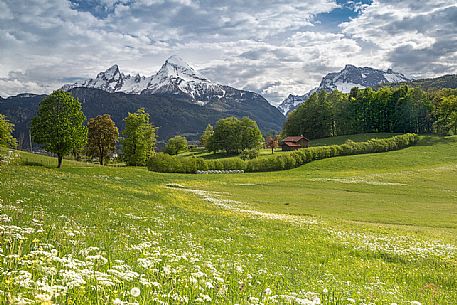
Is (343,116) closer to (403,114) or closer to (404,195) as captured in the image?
(403,114)

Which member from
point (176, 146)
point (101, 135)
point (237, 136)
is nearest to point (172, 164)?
point (101, 135)

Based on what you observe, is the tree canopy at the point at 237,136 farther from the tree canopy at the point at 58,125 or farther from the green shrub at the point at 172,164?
the tree canopy at the point at 58,125

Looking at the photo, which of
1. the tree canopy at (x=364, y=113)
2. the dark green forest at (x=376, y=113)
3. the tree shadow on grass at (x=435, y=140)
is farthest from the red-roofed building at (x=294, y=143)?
the tree shadow on grass at (x=435, y=140)

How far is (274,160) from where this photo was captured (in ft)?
362

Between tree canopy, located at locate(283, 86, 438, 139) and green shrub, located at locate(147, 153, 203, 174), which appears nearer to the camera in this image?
green shrub, located at locate(147, 153, 203, 174)

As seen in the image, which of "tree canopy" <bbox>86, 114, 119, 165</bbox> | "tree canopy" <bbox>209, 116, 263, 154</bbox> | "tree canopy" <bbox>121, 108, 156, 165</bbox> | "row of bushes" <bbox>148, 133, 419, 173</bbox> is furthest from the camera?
"tree canopy" <bbox>209, 116, 263, 154</bbox>

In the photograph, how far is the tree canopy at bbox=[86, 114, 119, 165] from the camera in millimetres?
112188

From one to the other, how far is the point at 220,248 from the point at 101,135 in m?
102

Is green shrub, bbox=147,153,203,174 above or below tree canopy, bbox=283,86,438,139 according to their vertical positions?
below

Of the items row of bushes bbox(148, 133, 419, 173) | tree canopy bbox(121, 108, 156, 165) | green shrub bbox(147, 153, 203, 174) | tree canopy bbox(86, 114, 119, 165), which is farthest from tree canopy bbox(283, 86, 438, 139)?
tree canopy bbox(86, 114, 119, 165)

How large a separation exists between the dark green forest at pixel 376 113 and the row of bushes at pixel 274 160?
2536 centimetres

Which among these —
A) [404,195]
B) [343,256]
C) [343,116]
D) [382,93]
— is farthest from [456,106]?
[343,256]

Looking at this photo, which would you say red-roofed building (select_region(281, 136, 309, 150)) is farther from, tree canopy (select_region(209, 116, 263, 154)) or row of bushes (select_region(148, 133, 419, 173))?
row of bushes (select_region(148, 133, 419, 173))

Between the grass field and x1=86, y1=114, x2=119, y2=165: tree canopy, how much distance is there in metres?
42.8
